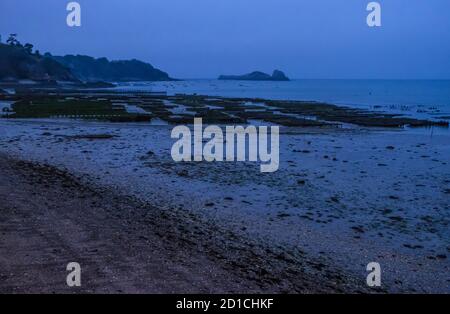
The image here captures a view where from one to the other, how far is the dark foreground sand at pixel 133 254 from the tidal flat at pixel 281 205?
55 millimetres

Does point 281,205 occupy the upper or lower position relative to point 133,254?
lower

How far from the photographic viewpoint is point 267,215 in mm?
14414

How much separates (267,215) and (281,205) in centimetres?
132

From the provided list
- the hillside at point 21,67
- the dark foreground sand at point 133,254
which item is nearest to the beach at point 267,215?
the dark foreground sand at point 133,254

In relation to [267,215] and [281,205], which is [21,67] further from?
[267,215]

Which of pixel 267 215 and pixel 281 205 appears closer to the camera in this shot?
pixel 267 215

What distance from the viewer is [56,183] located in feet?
53.1

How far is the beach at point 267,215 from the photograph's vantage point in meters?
9.23

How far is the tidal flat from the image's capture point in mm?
9734

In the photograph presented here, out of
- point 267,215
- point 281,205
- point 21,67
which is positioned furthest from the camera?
point 21,67

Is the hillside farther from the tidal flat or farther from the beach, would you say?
the beach

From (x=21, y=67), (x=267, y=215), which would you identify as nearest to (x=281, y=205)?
(x=267, y=215)

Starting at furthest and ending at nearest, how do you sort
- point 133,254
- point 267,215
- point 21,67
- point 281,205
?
point 21,67
point 281,205
point 267,215
point 133,254
